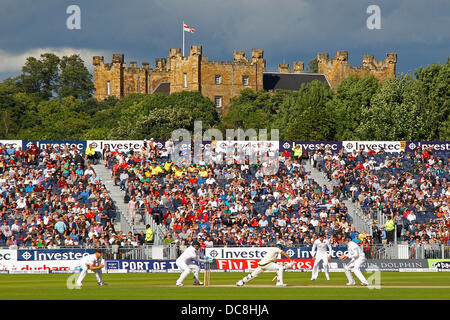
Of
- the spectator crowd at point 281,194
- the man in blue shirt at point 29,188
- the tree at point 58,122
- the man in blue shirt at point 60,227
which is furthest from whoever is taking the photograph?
the tree at point 58,122

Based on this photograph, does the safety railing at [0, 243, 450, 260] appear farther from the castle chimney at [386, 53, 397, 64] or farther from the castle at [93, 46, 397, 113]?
the castle chimney at [386, 53, 397, 64]

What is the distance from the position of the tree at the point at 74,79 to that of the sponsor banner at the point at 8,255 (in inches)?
4951

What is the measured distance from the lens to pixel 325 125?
8300 centimetres

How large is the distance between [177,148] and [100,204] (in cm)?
843

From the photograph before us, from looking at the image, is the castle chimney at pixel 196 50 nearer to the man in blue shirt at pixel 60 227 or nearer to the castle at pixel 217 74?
the castle at pixel 217 74

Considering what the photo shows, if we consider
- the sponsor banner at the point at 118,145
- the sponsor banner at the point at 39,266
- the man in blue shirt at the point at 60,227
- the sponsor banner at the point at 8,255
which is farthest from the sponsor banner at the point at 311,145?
the sponsor banner at the point at 8,255

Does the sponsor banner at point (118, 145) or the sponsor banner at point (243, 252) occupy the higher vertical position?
the sponsor banner at point (118, 145)

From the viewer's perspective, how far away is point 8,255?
37844 mm

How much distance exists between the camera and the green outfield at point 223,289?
24.9 m

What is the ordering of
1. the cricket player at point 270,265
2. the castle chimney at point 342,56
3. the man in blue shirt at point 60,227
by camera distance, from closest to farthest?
the cricket player at point 270,265
the man in blue shirt at point 60,227
the castle chimney at point 342,56

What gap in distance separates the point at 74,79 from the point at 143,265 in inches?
5139

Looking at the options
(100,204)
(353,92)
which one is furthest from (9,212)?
(353,92)

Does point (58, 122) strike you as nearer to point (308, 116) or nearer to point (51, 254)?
point (308, 116)

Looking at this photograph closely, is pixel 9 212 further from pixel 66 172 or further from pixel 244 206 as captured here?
pixel 244 206
